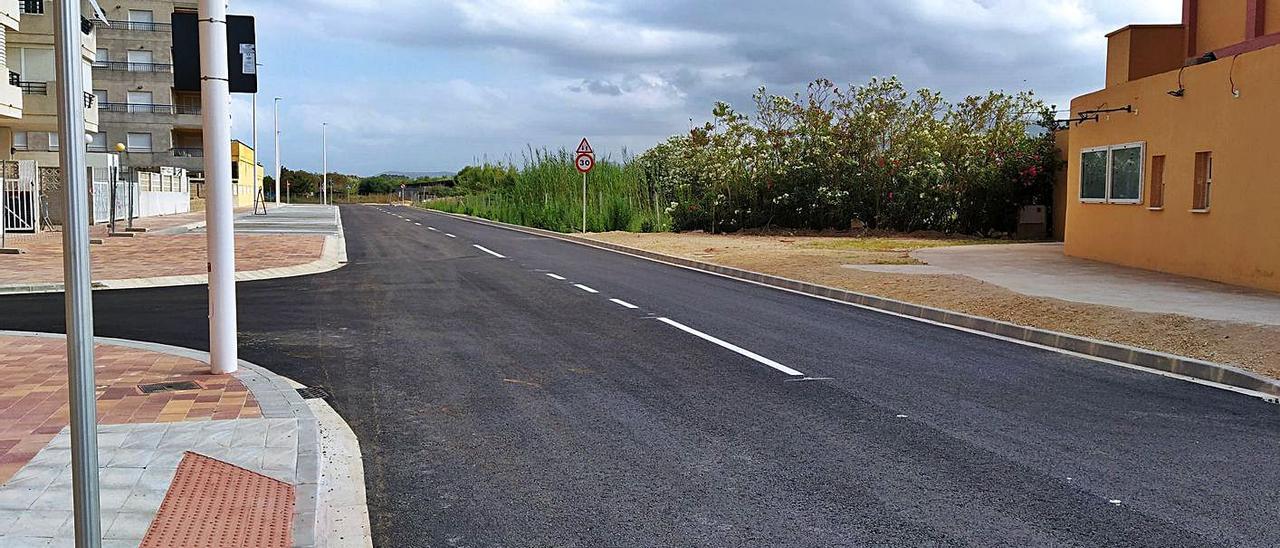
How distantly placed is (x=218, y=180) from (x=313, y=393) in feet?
5.86

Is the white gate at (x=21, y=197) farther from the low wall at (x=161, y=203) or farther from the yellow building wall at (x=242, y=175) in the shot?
the yellow building wall at (x=242, y=175)

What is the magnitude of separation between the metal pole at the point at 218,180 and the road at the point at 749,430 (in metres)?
0.82

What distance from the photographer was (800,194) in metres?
33.0

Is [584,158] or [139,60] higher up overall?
[139,60]

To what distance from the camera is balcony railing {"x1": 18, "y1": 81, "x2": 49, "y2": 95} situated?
36.2 metres

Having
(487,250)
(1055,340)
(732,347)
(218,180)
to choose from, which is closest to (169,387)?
(218,180)

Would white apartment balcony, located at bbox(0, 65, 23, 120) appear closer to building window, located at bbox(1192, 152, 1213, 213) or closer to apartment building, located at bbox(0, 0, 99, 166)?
apartment building, located at bbox(0, 0, 99, 166)

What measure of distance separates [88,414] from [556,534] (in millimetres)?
2189

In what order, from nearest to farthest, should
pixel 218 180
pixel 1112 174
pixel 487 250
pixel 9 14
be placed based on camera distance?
pixel 218 180, pixel 1112 174, pixel 487 250, pixel 9 14

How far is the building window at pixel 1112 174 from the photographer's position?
18609 mm

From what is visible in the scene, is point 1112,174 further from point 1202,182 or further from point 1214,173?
point 1214,173

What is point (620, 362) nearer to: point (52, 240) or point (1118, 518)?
point (1118, 518)

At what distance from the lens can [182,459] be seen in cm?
562

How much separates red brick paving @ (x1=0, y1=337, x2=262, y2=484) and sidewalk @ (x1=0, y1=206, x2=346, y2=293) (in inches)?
291
